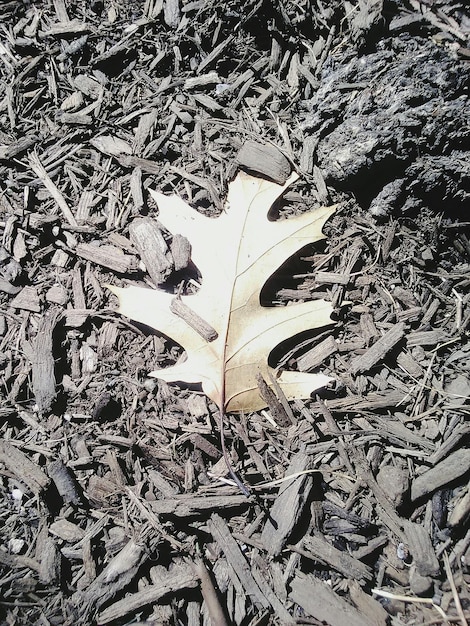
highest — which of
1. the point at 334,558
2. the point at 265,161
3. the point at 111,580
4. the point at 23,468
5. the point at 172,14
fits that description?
the point at 172,14

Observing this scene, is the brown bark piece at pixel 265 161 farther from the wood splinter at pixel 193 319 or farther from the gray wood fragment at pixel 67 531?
the gray wood fragment at pixel 67 531

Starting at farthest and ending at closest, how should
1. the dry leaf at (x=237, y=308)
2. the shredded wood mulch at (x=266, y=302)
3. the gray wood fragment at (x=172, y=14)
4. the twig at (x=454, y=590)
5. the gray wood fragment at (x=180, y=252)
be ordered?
the gray wood fragment at (x=172, y=14) → the gray wood fragment at (x=180, y=252) → the dry leaf at (x=237, y=308) → the shredded wood mulch at (x=266, y=302) → the twig at (x=454, y=590)

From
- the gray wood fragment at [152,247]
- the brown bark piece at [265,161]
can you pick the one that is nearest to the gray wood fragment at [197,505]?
the gray wood fragment at [152,247]

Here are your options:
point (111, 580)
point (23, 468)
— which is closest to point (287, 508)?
point (111, 580)

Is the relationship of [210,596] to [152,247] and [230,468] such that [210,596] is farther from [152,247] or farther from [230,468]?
[152,247]

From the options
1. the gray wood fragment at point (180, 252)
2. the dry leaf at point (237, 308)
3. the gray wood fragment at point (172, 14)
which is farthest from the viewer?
the gray wood fragment at point (172, 14)

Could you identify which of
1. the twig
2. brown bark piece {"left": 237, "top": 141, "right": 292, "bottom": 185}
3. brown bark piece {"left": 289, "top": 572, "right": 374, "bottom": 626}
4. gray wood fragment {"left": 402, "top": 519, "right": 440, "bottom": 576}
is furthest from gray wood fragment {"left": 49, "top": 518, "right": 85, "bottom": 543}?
brown bark piece {"left": 237, "top": 141, "right": 292, "bottom": 185}
